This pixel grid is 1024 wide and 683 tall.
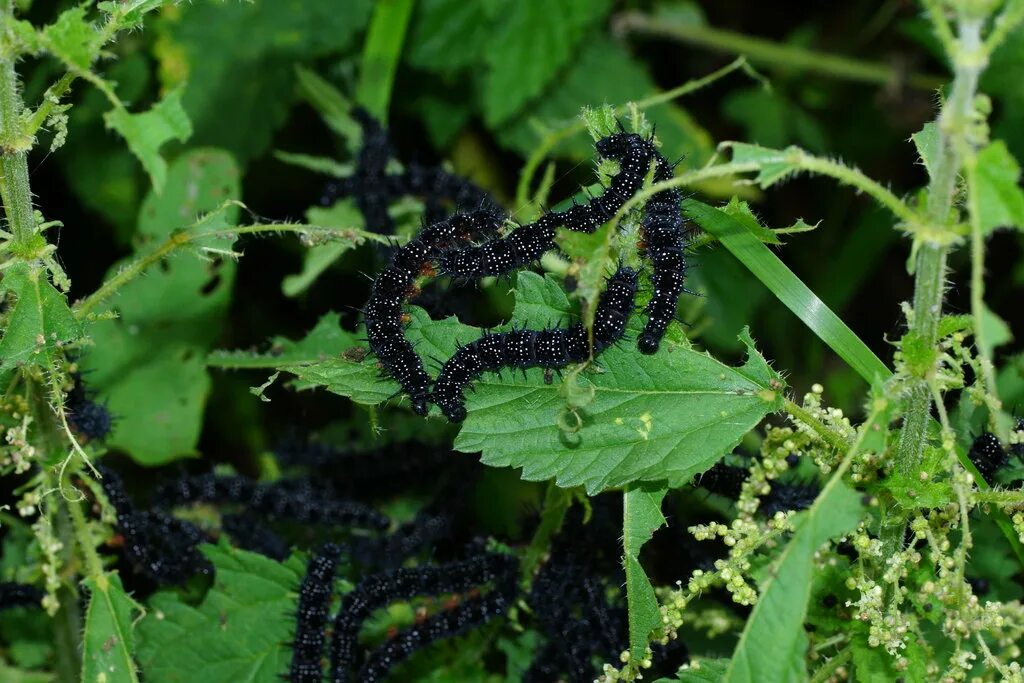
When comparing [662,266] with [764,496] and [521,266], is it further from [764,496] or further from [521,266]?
[764,496]

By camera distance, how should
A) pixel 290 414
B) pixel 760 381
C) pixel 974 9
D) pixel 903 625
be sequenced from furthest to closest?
pixel 290 414
pixel 760 381
pixel 903 625
pixel 974 9

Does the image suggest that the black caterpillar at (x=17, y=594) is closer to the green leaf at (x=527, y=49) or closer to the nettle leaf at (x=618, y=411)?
the nettle leaf at (x=618, y=411)

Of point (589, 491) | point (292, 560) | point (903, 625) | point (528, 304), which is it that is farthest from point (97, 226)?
point (903, 625)

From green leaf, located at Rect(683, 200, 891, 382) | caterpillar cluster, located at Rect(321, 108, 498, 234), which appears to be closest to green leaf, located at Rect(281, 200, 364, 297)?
caterpillar cluster, located at Rect(321, 108, 498, 234)

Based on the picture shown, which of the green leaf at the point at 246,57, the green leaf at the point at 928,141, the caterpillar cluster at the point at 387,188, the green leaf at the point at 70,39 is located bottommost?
the green leaf at the point at 70,39

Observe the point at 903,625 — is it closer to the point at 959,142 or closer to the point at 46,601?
the point at 959,142

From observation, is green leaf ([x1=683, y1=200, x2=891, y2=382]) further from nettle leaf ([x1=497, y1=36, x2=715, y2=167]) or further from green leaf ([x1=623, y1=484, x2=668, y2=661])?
nettle leaf ([x1=497, y1=36, x2=715, y2=167])

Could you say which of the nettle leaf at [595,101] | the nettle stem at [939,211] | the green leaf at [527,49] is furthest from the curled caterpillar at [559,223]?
the nettle leaf at [595,101]
